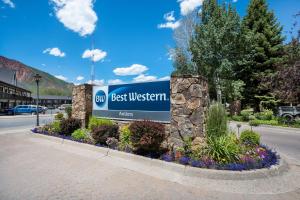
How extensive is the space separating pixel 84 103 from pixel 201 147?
6.35 meters

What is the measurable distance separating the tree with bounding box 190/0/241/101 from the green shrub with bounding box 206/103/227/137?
15.4 metres

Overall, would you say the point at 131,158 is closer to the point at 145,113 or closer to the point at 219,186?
the point at 145,113

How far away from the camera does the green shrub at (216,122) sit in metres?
6.45

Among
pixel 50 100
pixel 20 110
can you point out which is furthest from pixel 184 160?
pixel 50 100

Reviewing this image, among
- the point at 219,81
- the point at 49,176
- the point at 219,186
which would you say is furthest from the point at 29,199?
the point at 219,81

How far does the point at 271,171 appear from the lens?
16.3 feet

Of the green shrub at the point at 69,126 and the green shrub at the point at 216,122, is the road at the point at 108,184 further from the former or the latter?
the green shrub at the point at 69,126

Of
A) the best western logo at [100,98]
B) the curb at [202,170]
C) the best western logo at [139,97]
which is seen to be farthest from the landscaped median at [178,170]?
the best western logo at [100,98]

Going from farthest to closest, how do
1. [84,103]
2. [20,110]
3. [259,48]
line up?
[20,110]
[259,48]
[84,103]

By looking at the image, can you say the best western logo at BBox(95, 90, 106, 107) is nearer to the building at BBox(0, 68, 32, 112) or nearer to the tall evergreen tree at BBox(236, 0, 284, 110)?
the tall evergreen tree at BBox(236, 0, 284, 110)

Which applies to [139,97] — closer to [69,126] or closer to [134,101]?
[134,101]

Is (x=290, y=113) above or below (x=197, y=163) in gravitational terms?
above

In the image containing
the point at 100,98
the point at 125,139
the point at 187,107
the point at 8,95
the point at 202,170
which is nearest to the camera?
the point at 202,170

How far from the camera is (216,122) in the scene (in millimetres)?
6523
